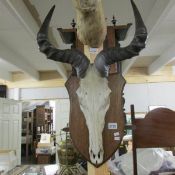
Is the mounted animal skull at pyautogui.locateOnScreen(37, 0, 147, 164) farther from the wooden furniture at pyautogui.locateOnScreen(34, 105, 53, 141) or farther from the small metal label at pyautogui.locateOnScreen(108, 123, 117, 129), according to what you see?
the wooden furniture at pyautogui.locateOnScreen(34, 105, 53, 141)

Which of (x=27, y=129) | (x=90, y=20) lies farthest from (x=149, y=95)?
(x=90, y=20)

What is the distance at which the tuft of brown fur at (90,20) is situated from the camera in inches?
34.6

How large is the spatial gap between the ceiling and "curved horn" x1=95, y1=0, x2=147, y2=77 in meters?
1.00

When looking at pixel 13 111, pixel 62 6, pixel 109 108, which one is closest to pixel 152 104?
pixel 13 111

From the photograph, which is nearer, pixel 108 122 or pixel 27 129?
pixel 108 122

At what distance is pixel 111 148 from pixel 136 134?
18 centimetres

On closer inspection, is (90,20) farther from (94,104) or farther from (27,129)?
(27,129)

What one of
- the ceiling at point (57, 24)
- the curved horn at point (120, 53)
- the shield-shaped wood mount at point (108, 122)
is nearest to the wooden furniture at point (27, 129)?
the ceiling at point (57, 24)

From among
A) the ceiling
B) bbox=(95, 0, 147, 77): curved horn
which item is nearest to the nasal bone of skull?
bbox=(95, 0, 147, 77): curved horn

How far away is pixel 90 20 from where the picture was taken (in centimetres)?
98

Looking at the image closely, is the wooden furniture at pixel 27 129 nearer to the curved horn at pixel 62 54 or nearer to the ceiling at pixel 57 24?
the ceiling at pixel 57 24

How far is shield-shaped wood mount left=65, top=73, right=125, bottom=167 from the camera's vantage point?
119 cm

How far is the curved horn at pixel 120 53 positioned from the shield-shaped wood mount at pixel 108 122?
0.08 m

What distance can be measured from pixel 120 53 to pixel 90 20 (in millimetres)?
292
